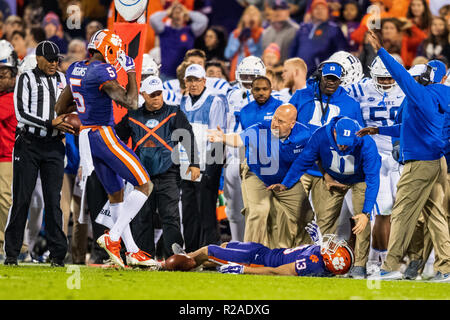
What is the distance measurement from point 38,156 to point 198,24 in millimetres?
6016

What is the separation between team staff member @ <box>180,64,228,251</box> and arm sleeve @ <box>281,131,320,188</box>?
1.42 m

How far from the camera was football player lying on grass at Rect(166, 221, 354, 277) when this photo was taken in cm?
841

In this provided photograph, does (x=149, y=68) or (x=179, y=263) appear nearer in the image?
(x=179, y=263)

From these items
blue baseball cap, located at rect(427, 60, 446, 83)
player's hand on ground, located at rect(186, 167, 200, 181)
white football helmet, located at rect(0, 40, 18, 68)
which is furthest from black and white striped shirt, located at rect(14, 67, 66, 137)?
blue baseball cap, located at rect(427, 60, 446, 83)

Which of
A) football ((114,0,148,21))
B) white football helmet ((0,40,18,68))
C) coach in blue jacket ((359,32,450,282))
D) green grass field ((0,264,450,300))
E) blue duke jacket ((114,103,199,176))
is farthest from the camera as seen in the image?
white football helmet ((0,40,18,68))

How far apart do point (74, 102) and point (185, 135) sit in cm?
166

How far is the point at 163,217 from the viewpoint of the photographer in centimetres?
1003

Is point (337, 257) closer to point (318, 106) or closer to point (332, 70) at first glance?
point (318, 106)

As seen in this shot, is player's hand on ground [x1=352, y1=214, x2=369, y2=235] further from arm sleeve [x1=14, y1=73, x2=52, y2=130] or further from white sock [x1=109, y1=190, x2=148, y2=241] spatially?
arm sleeve [x1=14, y1=73, x2=52, y2=130]

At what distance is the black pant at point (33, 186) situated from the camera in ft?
30.1

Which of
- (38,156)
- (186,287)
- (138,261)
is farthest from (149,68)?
(186,287)

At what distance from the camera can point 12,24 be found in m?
15.6

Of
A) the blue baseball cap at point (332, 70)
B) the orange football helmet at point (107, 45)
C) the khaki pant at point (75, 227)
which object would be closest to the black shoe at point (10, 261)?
the khaki pant at point (75, 227)

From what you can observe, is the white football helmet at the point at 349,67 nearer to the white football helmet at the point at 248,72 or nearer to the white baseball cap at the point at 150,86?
the white football helmet at the point at 248,72
